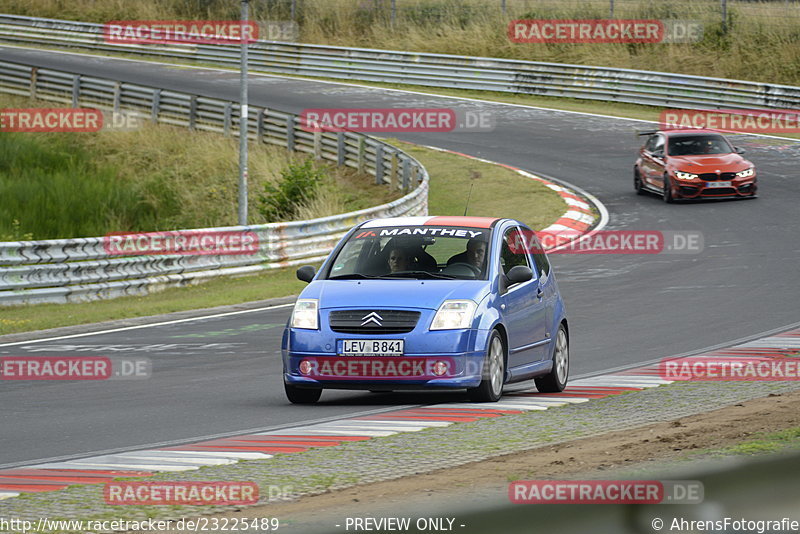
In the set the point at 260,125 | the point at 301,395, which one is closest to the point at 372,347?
the point at 301,395

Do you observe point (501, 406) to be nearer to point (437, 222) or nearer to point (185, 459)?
point (437, 222)

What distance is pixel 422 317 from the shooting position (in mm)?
10156

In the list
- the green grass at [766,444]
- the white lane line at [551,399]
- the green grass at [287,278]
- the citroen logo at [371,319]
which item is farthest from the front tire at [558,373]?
the green grass at [766,444]

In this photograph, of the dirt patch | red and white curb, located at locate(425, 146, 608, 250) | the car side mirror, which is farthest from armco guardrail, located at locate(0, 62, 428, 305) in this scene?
the dirt patch

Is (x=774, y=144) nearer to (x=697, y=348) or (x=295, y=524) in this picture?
(x=697, y=348)

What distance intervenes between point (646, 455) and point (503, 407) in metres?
2.91

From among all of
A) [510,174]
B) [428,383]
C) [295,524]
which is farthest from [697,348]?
[510,174]

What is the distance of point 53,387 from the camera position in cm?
1201

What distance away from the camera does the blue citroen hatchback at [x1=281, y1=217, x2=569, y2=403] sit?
33.2ft

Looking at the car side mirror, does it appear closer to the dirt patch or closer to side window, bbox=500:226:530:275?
side window, bbox=500:226:530:275

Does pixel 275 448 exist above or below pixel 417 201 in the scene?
above

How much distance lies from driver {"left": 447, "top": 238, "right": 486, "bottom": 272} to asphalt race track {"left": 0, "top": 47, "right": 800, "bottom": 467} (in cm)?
112

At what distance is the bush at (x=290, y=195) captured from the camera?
2928cm

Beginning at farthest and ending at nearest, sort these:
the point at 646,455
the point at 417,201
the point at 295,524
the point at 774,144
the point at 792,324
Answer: the point at 774,144
the point at 417,201
the point at 792,324
the point at 646,455
the point at 295,524
